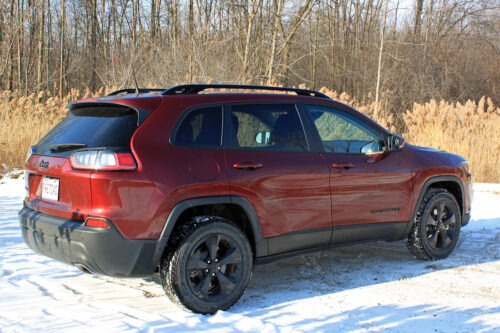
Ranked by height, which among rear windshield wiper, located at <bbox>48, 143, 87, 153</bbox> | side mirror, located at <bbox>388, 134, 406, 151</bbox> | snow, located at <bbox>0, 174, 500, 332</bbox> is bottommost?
snow, located at <bbox>0, 174, 500, 332</bbox>

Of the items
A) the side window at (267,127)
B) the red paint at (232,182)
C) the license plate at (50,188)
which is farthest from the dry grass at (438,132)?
the side window at (267,127)

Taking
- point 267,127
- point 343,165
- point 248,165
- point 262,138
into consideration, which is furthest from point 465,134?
point 248,165

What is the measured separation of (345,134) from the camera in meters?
5.00

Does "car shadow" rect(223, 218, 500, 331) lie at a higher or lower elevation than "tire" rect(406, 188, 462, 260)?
lower

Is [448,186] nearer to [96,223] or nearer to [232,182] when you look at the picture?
[232,182]

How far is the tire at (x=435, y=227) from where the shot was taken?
5094 mm

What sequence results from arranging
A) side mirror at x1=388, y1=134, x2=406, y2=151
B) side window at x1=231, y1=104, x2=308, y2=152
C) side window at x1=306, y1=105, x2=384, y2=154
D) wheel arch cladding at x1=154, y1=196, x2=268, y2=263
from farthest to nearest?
side mirror at x1=388, y1=134, x2=406, y2=151 < side window at x1=306, y1=105, x2=384, y2=154 < side window at x1=231, y1=104, x2=308, y2=152 < wheel arch cladding at x1=154, y1=196, x2=268, y2=263

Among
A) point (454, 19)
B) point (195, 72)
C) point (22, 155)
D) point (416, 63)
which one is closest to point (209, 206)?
point (22, 155)

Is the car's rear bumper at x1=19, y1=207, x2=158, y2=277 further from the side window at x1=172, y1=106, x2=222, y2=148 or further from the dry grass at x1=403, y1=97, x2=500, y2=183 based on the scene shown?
the dry grass at x1=403, y1=97, x2=500, y2=183

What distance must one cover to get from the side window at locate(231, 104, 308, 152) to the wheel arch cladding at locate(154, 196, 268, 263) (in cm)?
47

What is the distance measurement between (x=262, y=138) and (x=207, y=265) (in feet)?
3.73

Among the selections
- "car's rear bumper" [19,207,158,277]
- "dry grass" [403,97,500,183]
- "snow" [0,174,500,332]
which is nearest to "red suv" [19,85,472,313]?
"car's rear bumper" [19,207,158,277]

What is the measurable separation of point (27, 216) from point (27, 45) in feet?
93.1

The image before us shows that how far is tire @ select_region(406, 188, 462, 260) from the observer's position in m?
5.09
